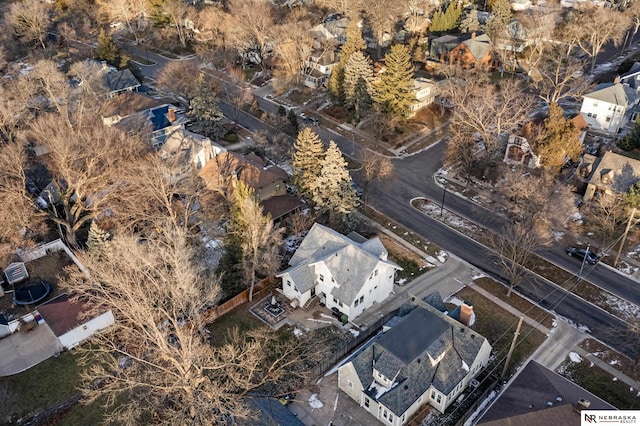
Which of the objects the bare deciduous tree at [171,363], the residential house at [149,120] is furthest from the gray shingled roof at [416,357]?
the residential house at [149,120]

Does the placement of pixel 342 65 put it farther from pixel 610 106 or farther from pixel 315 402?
pixel 315 402

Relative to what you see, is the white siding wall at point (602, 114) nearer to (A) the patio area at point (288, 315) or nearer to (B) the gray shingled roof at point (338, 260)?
(B) the gray shingled roof at point (338, 260)

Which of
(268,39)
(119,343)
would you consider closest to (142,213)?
(119,343)

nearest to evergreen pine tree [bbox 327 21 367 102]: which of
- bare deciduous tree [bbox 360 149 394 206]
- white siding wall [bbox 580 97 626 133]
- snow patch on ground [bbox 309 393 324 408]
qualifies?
bare deciduous tree [bbox 360 149 394 206]

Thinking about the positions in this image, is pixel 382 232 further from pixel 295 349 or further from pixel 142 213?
pixel 142 213

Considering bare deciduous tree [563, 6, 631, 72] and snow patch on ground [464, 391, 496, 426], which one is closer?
snow patch on ground [464, 391, 496, 426]

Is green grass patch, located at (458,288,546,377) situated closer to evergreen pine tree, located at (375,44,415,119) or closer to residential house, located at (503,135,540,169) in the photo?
residential house, located at (503,135,540,169)

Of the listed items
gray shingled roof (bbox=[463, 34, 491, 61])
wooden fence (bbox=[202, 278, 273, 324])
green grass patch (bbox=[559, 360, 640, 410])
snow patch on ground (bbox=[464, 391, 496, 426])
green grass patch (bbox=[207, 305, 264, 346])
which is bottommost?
snow patch on ground (bbox=[464, 391, 496, 426])
